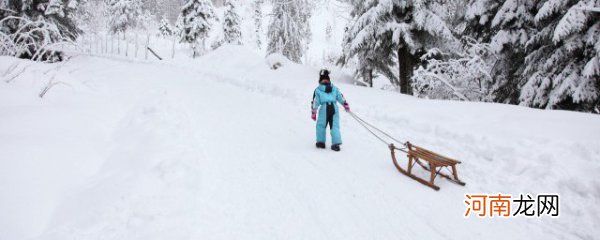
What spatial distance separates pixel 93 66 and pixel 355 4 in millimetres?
16328

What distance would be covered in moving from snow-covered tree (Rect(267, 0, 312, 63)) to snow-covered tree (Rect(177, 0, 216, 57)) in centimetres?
1040

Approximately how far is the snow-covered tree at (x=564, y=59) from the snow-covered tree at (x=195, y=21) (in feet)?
103

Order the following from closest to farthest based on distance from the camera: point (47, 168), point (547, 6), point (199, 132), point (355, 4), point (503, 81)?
point (47, 168)
point (199, 132)
point (547, 6)
point (503, 81)
point (355, 4)

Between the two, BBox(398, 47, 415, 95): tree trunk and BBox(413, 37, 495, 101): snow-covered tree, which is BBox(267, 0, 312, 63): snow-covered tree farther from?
BBox(413, 37, 495, 101): snow-covered tree

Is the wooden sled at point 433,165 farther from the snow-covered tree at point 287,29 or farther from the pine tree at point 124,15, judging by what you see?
the pine tree at point 124,15

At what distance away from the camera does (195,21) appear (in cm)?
3462

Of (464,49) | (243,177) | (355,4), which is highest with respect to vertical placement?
(355,4)

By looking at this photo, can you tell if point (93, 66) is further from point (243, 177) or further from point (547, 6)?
point (547, 6)

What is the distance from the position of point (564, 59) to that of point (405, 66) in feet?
16.5

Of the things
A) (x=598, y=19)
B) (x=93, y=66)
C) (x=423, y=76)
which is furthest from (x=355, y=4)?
(x=93, y=66)

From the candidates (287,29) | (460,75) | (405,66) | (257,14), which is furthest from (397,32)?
(257,14)

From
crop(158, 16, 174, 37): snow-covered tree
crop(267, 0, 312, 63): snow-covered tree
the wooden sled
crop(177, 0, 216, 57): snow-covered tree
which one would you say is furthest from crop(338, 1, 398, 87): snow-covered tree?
crop(158, 16, 174, 37): snow-covered tree

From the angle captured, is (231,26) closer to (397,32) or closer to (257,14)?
(257,14)

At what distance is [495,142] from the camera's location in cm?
617
